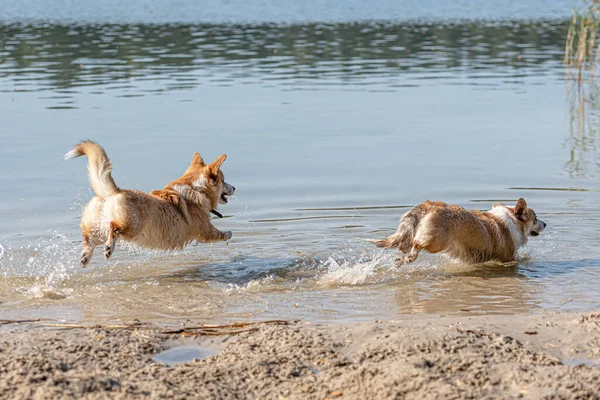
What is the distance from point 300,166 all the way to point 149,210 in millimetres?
4241

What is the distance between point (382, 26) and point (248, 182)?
978 inches

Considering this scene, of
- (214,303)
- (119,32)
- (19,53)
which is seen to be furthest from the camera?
→ (119,32)

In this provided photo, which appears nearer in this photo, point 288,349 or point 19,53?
point 288,349

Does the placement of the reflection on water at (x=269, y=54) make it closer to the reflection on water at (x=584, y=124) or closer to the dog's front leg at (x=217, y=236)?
the reflection on water at (x=584, y=124)

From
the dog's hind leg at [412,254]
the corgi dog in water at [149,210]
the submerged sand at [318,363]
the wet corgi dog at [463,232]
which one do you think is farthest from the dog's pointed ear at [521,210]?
the corgi dog in water at [149,210]

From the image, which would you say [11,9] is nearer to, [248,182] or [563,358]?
[248,182]

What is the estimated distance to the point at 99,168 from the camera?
21.0 ft

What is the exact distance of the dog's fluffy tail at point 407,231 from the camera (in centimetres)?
683

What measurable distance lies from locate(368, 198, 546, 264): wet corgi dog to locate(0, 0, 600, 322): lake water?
176mm

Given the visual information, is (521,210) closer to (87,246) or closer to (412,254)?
(412,254)

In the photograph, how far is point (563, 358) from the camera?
15.0ft

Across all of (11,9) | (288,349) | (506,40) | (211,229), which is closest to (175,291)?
(211,229)

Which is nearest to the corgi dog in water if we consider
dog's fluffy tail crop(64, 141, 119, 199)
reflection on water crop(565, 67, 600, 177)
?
dog's fluffy tail crop(64, 141, 119, 199)

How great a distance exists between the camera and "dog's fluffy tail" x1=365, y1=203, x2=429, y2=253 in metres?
6.83
